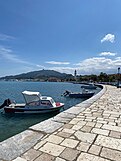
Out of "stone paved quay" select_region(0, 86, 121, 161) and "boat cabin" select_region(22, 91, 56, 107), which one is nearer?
"stone paved quay" select_region(0, 86, 121, 161)

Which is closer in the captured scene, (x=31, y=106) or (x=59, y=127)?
(x=59, y=127)

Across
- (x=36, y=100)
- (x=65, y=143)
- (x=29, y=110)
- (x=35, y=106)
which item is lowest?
(x=29, y=110)

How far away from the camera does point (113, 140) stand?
12.5ft

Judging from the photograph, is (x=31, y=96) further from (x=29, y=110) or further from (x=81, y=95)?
(x=81, y=95)

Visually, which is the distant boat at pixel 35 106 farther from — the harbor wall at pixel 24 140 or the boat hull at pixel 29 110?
the harbor wall at pixel 24 140

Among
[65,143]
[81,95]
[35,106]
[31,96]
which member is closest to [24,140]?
[65,143]

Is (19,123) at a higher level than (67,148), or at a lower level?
lower

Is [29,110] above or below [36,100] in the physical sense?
below

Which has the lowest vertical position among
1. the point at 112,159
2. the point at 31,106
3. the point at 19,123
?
the point at 19,123

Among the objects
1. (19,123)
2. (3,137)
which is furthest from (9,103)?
(3,137)

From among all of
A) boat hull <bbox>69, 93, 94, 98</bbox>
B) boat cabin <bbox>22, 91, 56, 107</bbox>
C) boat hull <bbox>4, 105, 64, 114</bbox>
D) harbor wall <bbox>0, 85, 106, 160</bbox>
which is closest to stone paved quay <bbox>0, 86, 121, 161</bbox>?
harbor wall <bbox>0, 85, 106, 160</bbox>

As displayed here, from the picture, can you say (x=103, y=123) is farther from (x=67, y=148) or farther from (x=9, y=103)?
(x=9, y=103)

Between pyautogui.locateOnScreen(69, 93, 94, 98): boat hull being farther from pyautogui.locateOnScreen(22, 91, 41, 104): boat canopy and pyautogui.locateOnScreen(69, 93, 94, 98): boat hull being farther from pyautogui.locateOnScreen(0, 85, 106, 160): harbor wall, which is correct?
pyautogui.locateOnScreen(0, 85, 106, 160): harbor wall

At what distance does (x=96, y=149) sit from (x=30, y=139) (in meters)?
1.53
